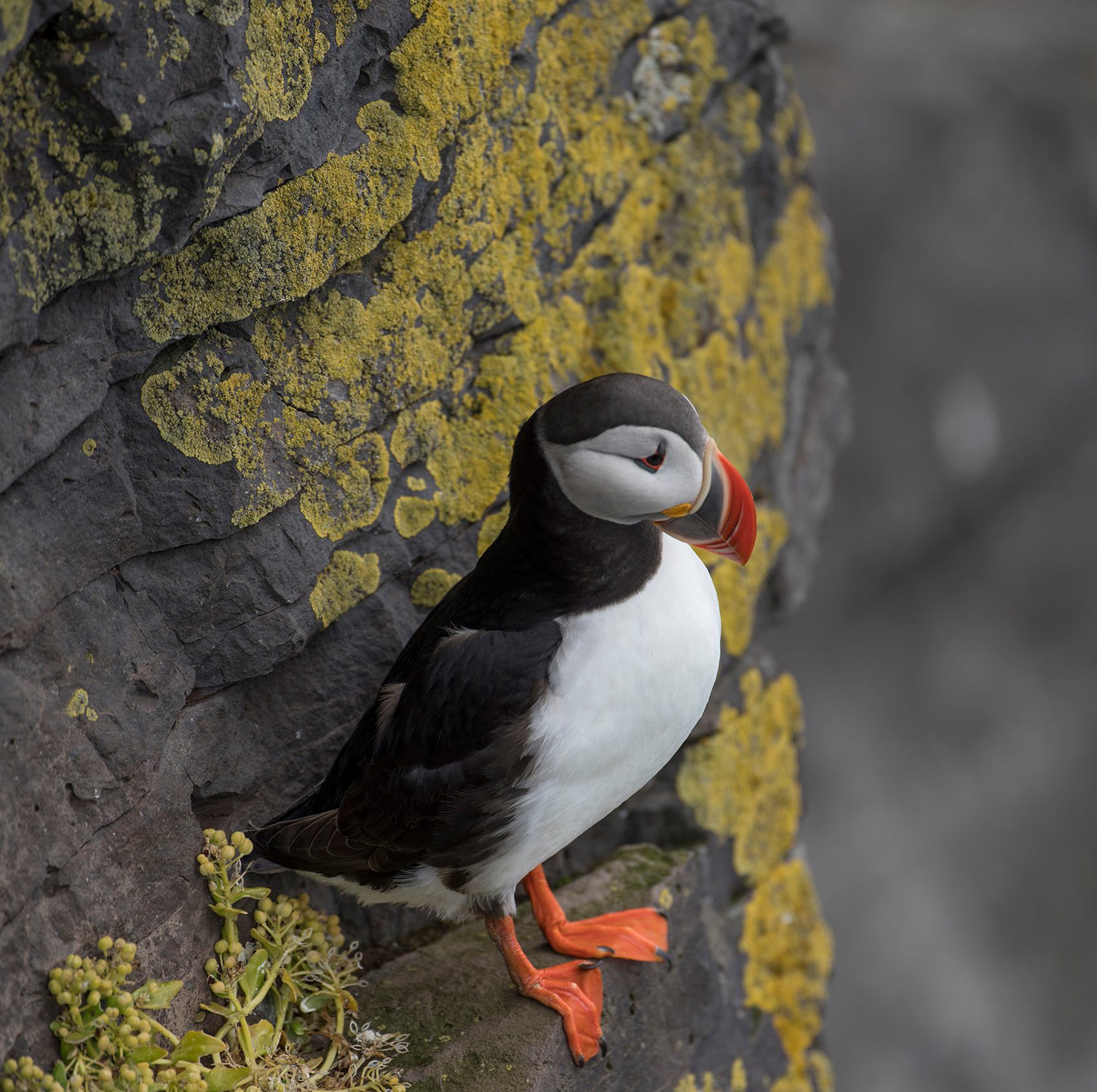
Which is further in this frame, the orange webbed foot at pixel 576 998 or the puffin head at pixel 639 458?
the orange webbed foot at pixel 576 998

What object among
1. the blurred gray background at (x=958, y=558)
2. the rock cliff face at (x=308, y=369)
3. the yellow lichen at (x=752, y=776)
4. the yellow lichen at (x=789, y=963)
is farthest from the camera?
the blurred gray background at (x=958, y=558)

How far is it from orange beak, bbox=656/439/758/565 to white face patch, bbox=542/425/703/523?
0.03 meters

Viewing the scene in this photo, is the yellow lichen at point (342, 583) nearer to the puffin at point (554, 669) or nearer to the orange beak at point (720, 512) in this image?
the puffin at point (554, 669)

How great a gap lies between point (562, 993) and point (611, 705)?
2.71 feet

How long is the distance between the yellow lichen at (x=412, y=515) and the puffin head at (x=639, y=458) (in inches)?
24.9

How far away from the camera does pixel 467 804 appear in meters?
2.44

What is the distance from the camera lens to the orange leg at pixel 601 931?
289 centimetres

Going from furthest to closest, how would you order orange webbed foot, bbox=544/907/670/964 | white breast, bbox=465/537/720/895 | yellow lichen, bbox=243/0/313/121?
orange webbed foot, bbox=544/907/670/964
white breast, bbox=465/537/720/895
yellow lichen, bbox=243/0/313/121

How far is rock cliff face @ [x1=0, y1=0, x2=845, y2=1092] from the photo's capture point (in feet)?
6.74

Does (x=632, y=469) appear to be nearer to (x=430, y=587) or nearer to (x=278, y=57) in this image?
(x=430, y=587)

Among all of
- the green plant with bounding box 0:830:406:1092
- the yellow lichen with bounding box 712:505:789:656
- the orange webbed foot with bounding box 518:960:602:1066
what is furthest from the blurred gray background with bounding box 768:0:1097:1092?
the green plant with bounding box 0:830:406:1092

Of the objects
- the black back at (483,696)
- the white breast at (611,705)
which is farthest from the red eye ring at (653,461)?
the white breast at (611,705)

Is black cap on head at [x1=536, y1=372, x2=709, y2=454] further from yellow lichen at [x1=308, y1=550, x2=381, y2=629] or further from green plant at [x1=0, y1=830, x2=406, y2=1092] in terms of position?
green plant at [x1=0, y1=830, x2=406, y2=1092]

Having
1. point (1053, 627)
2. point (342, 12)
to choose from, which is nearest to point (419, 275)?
point (342, 12)
